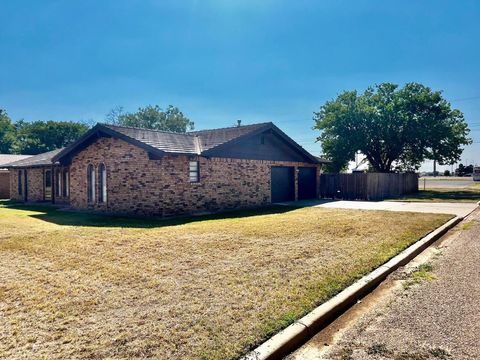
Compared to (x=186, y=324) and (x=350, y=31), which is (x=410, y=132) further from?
(x=186, y=324)

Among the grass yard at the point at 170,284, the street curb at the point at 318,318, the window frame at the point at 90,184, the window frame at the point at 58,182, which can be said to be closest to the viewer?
the street curb at the point at 318,318

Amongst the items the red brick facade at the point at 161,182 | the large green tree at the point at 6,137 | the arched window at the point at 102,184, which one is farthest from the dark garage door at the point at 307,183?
the large green tree at the point at 6,137

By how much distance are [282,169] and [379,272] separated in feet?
50.2

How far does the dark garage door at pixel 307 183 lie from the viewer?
22.5 meters

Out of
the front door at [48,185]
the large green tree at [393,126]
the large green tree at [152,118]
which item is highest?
the large green tree at [152,118]

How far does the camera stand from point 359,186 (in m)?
23.3

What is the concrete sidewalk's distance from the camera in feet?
10.5

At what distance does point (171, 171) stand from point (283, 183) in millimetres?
8990

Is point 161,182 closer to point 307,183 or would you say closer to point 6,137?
point 307,183

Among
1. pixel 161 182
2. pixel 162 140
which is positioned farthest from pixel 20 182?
pixel 161 182

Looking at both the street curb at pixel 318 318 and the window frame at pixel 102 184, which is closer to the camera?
the street curb at pixel 318 318

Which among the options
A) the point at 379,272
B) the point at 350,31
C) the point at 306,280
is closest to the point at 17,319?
the point at 306,280

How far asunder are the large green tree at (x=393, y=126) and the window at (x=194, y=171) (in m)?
20.7

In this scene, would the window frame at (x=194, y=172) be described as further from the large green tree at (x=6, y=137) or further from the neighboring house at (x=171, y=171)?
the large green tree at (x=6, y=137)
